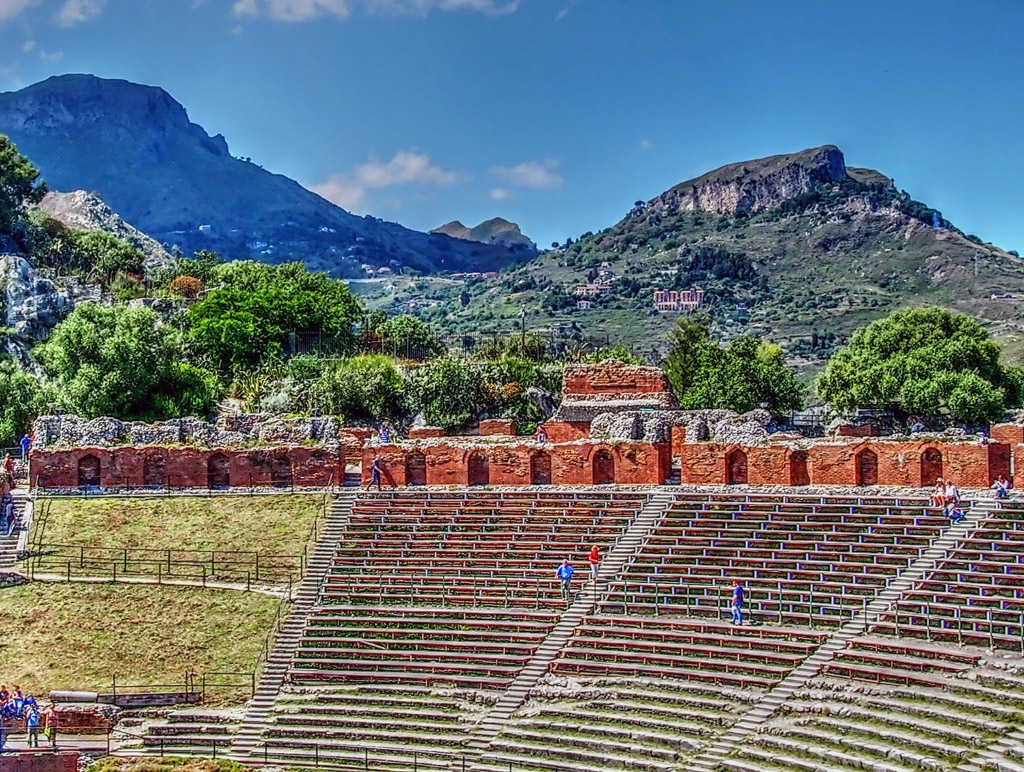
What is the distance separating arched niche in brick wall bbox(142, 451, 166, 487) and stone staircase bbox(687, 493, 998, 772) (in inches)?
943

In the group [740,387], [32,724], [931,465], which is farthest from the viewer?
[740,387]

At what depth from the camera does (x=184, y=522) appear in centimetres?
4338

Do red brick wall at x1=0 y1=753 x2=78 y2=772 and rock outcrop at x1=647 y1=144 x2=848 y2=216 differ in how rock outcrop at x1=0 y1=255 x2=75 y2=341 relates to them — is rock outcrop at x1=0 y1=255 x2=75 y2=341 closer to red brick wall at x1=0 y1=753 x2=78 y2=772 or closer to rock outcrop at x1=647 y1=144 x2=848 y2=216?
red brick wall at x1=0 y1=753 x2=78 y2=772

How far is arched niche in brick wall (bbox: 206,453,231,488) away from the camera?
46.2m

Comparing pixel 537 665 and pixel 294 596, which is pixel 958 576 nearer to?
pixel 537 665

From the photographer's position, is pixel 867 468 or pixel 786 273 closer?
pixel 867 468

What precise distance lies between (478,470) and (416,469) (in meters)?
2.11

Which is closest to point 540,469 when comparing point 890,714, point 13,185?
point 890,714

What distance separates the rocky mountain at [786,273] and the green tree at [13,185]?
5108cm

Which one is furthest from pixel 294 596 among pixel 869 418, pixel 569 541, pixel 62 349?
pixel 869 418

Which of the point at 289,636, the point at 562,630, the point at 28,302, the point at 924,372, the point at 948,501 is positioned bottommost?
the point at 289,636

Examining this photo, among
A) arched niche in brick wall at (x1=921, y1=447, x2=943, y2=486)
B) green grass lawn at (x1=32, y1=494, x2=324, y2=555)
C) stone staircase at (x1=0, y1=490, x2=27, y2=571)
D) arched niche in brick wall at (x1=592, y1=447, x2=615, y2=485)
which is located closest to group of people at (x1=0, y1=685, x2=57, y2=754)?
stone staircase at (x1=0, y1=490, x2=27, y2=571)

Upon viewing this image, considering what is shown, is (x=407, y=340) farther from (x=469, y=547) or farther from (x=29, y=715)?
(x=29, y=715)

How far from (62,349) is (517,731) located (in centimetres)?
3530
